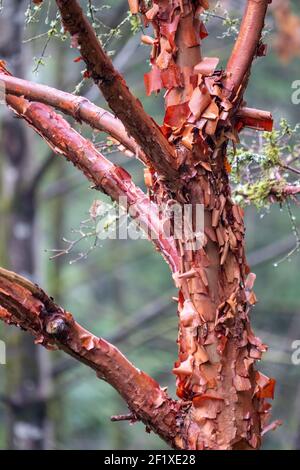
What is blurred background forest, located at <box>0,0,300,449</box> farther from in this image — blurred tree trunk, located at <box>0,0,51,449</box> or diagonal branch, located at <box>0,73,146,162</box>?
diagonal branch, located at <box>0,73,146,162</box>

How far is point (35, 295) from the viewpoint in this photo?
4.59 feet

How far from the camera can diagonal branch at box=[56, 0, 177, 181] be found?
122 centimetres

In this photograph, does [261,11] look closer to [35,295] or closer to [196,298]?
[196,298]

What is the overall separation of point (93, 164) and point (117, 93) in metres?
0.39

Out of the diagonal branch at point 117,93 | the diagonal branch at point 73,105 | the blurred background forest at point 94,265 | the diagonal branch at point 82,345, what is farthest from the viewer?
the blurred background forest at point 94,265

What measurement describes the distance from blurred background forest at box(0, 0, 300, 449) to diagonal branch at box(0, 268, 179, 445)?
0.42 metres

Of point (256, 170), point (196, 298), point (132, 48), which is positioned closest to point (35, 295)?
point (196, 298)

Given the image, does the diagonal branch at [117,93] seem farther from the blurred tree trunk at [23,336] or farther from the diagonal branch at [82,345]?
the blurred tree trunk at [23,336]

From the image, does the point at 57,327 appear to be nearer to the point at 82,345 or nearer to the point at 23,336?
the point at 82,345

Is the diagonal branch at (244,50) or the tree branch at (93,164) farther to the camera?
the tree branch at (93,164)

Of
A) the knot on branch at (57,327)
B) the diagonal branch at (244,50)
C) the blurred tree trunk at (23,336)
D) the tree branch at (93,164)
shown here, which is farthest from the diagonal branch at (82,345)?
→ the blurred tree trunk at (23,336)

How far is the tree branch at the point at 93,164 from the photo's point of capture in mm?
1688

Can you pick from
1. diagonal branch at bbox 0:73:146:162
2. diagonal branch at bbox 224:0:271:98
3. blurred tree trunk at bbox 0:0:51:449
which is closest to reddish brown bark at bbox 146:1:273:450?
diagonal branch at bbox 224:0:271:98
